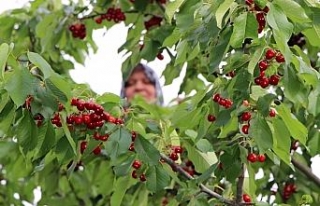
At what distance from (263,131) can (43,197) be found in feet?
4.41

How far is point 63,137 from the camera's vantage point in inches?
73.9

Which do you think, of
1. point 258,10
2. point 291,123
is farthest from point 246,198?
point 258,10

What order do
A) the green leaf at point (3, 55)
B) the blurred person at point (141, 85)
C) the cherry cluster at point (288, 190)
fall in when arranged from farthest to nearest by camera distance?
the blurred person at point (141, 85) < the cherry cluster at point (288, 190) < the green leaf at point (3, 55)

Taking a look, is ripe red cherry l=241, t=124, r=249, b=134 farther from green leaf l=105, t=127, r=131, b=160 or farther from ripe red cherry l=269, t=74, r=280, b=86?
green leaf l=105, t=127, r=131, b=160

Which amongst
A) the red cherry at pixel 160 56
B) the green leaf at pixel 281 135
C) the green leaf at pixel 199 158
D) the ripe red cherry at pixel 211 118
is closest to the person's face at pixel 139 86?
the red cherry at pixel 160 56

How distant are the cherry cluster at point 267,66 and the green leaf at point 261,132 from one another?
8cm

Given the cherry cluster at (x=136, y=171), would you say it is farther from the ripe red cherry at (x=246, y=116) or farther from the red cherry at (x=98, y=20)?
the red cherry at (x=98, y=20)

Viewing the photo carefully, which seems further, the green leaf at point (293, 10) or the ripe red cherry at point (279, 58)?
the ripe red cherry at point (279, 58)

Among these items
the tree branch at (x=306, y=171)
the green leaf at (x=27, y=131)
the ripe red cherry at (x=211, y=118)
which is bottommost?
the tree branch at (x=306, y=171)

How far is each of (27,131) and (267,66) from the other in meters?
0.61

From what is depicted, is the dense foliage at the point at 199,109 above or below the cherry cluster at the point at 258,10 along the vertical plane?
below

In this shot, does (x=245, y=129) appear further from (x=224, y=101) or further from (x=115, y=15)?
(x=115, y=15)

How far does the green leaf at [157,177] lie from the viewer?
2.00 m

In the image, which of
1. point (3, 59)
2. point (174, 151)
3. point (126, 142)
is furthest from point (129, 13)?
point (3, 59)
